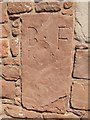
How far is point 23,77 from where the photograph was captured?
2109mm

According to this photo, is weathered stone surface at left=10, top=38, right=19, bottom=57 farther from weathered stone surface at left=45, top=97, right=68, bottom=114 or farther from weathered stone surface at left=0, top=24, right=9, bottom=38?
weathered stone surface at left=45, top=97, right=68, bottom=114

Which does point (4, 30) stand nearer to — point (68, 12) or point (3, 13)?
point (3, 13)

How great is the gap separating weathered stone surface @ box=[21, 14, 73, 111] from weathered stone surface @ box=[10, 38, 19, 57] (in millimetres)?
56

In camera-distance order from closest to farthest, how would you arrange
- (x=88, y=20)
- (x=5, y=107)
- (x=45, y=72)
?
(x=88, y=20) → (x=45, y=72) → (x=5, y=107)

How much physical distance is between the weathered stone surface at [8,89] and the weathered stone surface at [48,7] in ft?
2.22

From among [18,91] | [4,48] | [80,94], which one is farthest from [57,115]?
[4,48]

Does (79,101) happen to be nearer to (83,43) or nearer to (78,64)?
(78,64)

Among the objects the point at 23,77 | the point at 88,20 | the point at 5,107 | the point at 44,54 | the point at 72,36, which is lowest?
the point at 5,107

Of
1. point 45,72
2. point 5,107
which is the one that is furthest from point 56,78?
point 5,107

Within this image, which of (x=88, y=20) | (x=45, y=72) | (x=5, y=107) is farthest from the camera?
(x=5, y=107)

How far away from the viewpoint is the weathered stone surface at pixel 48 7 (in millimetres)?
1945

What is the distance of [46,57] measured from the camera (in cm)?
203

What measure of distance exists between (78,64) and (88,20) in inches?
13.9

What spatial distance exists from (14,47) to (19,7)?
328 millimetres
